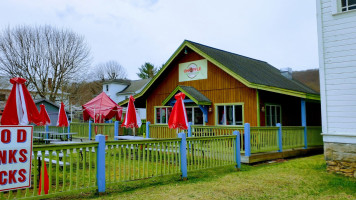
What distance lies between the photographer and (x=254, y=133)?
10.8 meters

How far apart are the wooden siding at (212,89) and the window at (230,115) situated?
12.8 inches

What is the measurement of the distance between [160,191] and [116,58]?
61.5 meters

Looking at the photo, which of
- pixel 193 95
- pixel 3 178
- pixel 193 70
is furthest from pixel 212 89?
pixel 3 178

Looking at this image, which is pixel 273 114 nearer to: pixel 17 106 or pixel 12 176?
pixel 17 106

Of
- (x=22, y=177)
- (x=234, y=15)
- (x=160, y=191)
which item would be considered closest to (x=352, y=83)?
(x=160, y=191)

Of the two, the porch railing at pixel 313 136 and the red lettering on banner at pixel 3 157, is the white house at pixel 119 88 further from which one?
the red lettering on banner at pixel 3 157

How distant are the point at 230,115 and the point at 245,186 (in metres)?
8.04

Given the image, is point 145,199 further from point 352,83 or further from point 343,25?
point 343,25

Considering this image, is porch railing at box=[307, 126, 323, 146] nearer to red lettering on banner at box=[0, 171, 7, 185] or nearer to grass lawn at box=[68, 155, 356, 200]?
grass lawn at box=[68, 155, 356, 200]

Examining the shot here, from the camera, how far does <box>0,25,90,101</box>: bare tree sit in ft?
102

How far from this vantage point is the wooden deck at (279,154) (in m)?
10.7

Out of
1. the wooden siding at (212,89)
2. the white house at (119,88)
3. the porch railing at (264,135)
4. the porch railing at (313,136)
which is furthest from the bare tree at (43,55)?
the porch railing at (313,136)

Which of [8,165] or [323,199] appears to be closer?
[8,165]

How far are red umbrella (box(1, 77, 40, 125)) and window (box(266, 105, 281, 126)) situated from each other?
1157 centimetres
